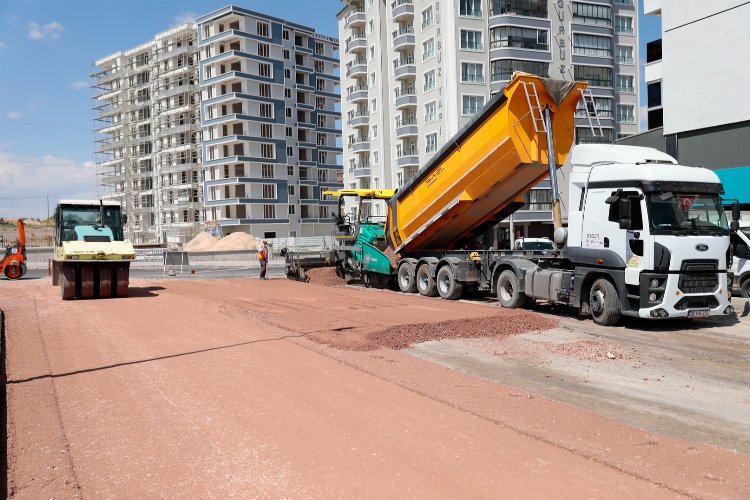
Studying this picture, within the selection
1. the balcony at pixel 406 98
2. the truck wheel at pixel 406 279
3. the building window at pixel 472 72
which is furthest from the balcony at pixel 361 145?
the truck wheel at pixel 406 279

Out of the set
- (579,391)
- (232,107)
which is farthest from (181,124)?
(579,391)

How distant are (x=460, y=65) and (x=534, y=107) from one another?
1638 inches

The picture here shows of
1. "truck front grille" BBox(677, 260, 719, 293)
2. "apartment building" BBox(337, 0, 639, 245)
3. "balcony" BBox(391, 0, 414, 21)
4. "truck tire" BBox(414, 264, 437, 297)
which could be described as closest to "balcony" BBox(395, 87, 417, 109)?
"apartment building" BBox(337, 0, 639, 245)

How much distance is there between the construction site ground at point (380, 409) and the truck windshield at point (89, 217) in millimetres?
8884

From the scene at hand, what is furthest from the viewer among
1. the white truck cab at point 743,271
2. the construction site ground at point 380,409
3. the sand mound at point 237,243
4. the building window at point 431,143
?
the sand mound at point 237,243

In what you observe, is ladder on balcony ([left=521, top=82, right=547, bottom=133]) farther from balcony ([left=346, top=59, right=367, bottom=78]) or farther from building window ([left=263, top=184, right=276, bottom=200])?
building window ([left=263, top=184, right=276, bottom=200])

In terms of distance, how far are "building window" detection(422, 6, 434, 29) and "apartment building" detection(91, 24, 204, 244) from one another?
122 ft

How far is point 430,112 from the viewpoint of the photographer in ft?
188

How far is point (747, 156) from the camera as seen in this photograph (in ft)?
80.5

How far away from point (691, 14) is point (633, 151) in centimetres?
1763

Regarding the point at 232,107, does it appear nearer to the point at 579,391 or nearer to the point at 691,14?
the point at 691,14

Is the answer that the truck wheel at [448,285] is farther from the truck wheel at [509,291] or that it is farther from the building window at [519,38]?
the building window at [519,38]

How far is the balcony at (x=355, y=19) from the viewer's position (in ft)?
217

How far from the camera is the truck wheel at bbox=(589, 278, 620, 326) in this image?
41.1 feet
